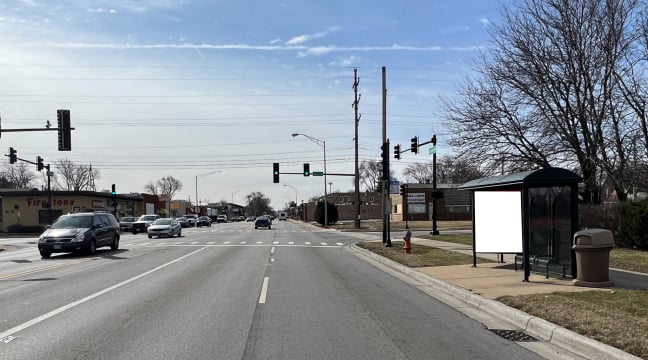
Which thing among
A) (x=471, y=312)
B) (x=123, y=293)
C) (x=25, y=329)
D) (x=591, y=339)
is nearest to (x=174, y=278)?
(x=123, y=293)

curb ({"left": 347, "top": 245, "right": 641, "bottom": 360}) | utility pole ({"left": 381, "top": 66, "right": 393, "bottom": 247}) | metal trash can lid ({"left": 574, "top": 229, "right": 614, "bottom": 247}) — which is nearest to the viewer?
curb ({"left": 347, "top": 245, "right": 641, "bottom": 360})

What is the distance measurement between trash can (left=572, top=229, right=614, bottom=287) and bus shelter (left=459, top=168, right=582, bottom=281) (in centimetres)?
97

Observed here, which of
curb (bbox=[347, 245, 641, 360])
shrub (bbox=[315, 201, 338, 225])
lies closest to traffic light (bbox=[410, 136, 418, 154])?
curb (bbox=[347, 245, 641, 360])

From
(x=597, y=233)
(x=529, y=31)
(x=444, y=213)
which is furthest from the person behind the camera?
(x=444, y=213)

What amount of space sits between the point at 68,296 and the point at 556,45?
2282 centimetres

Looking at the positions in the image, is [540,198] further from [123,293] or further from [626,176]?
[626,176]

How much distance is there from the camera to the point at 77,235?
73.8 feet

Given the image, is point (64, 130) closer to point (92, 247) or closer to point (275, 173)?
point (92, 247)

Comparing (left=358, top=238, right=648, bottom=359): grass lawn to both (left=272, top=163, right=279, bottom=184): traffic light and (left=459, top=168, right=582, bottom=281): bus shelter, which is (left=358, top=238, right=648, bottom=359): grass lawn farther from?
(left=272, top=163, right=279, bottom=184): traffic light

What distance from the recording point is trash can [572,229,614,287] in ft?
36.6

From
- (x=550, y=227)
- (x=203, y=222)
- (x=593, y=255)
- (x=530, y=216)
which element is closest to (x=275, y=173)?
(x=203, y=222)

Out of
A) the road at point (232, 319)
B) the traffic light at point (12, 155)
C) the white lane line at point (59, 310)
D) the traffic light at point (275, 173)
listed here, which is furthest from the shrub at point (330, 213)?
Result: the white lane line at point (59, 310)

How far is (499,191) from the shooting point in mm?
15781

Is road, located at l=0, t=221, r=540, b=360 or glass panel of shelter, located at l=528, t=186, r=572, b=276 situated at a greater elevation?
glass panel of shelter, located at l=528, t=186, r=572, b=276
